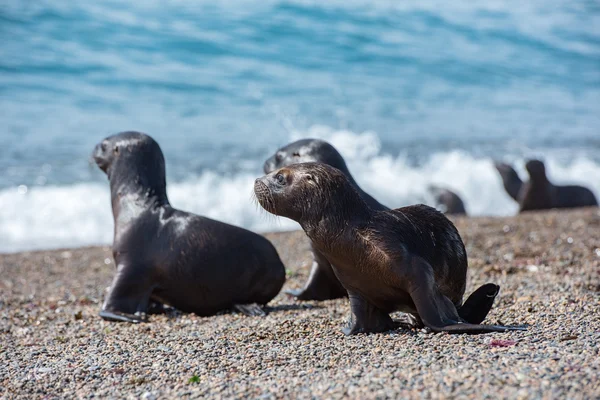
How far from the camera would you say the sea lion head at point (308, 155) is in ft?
27.4

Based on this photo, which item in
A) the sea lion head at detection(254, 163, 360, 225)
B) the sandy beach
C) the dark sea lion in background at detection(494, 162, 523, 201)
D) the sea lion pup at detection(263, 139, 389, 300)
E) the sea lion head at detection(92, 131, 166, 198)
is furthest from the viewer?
the dark sea lion in background at detection(494, 162, 523, 201)

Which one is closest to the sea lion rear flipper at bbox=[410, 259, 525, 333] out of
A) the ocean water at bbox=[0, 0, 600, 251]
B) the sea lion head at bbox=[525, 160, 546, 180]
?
the ocean water at bbox=[0, 0, 600, 251]

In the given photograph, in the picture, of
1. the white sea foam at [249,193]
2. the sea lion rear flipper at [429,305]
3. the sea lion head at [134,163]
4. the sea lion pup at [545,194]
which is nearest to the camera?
the sea lion rear flipper at [429,305]

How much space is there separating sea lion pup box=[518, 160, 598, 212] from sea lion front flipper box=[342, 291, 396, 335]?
38.8ft

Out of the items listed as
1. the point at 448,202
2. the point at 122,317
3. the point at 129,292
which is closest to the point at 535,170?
the point at 448,202

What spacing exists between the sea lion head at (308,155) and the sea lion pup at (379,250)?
197 cm

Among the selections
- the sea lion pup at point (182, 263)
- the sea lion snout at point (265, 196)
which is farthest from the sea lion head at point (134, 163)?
the sea lion snout at point (265, 196)

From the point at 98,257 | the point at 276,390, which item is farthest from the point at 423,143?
the point at 276,390

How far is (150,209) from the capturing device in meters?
8.34

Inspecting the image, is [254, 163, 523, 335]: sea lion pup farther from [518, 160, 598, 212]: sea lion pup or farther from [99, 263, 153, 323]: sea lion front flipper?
[518, 160, 598, 212]: sea lion pup

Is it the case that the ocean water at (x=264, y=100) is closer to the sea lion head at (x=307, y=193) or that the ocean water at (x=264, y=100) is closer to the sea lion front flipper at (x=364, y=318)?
the sea lion head at (x=307, y=193)

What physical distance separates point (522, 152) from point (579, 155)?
151 centimetres

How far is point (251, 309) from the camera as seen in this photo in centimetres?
791

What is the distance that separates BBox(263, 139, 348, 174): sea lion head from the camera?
27.4 feet
